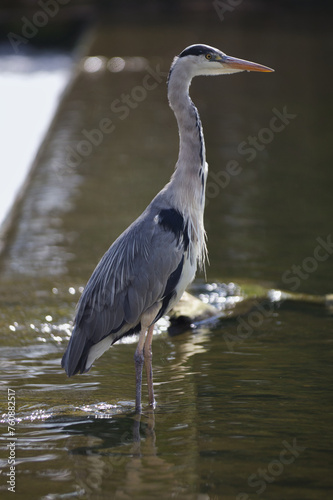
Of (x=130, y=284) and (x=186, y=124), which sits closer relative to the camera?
(x=130, y=284)

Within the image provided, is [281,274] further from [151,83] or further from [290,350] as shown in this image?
[151,83]

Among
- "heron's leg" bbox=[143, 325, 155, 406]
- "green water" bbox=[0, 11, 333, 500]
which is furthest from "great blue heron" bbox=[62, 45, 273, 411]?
"green water" bbox=[0, 11, 333, 500]

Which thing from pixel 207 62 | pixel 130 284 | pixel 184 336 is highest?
pixel 207 62

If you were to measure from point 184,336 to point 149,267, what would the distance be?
1479mm

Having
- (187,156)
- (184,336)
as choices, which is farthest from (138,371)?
(184,336)

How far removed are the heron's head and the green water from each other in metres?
1.96

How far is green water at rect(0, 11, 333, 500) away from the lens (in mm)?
4508

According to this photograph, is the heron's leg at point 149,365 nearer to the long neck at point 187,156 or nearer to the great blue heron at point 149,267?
the great blue heron at point 149,267

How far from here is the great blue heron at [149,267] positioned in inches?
213

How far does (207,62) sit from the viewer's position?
5.72 meters

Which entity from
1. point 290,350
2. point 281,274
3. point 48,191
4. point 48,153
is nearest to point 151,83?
point 48,153

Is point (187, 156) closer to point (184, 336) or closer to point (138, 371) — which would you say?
point (138, 371)

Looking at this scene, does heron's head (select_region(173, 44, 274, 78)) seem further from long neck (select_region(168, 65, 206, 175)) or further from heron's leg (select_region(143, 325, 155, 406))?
heron's leg (select_region(143, 325, 155, 406))

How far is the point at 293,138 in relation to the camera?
13922mm
